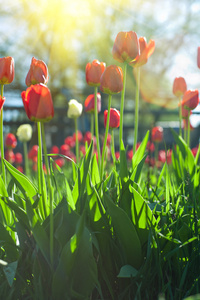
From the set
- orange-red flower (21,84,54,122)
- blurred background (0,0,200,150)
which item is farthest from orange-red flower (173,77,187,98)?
blurred background (0,0,200,150)

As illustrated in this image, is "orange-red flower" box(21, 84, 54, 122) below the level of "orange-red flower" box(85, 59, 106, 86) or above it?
below

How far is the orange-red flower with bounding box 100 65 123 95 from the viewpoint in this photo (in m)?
1.22

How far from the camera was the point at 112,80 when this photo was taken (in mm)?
1224

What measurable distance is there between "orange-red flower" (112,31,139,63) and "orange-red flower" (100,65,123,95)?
7 cm

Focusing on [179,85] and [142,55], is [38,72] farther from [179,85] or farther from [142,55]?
[179,85]

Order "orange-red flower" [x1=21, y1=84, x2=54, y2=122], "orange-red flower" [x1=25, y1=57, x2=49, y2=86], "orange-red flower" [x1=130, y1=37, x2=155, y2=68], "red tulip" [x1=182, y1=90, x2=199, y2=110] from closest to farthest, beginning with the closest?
"orange-red flower" [x1=21, y1=84, x2=54, y2=122]
"orange-red flower" [x1=25, y1=57, x2=49, y2=86]
"orange-red flower" [x1=130, y1=37, x2=155, y2=68]
"red tulip" [x1=182, y1=90, x2=199, y2=110]

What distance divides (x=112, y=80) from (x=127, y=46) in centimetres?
14

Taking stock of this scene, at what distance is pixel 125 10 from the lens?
12172mm

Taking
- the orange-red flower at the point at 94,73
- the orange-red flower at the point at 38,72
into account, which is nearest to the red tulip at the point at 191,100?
the orange-red flower at the point at 94,73

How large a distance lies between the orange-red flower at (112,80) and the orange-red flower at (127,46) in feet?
0.22

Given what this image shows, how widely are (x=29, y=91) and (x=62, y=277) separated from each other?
0.55 meters

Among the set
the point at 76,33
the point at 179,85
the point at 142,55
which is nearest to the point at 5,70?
the point at 142,55

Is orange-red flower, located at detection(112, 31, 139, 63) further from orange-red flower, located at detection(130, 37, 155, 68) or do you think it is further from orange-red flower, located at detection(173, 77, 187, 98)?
orange-red flower, located at detection(173, 77, 187, 98)

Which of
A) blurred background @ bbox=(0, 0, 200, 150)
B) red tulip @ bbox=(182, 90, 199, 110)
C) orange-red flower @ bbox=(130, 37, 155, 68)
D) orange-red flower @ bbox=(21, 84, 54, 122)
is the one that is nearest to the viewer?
orange-red flower @ bbox=(21, 84, 54, 122)
